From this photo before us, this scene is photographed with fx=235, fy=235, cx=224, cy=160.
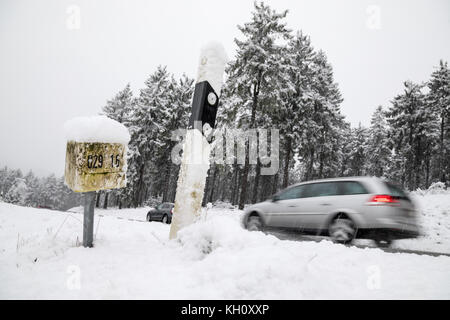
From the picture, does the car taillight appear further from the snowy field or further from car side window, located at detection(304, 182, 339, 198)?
the snowy field

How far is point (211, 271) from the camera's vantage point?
2438mm

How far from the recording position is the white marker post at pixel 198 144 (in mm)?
4207

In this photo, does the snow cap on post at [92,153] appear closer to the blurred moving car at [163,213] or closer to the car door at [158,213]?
the blurred moving car at [163,213]

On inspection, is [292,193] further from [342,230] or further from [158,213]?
[158,213]

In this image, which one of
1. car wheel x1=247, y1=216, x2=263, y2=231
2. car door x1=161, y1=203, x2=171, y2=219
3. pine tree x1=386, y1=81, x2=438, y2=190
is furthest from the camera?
pine tree x1=386, y1=81, x2=438, y2=190

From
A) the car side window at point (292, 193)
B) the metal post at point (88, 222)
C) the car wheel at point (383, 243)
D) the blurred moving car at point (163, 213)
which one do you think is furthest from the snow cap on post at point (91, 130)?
the blurred moving car at point (163, 213)

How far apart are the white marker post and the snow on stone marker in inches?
42.9

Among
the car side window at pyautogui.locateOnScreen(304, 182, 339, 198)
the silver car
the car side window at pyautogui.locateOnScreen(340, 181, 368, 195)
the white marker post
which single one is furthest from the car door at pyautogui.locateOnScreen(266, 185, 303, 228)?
the white marker post

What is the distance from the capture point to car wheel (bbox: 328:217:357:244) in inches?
201

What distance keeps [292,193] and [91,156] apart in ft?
17.3

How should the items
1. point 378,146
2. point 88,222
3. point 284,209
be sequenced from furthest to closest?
1. point 378,146
2. point 284,209
3. point 88,222

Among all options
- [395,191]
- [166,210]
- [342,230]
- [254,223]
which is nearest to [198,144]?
[342,230]

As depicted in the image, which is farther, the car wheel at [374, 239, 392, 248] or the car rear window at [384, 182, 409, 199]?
the car wheel at [374, 239, 392, 248]

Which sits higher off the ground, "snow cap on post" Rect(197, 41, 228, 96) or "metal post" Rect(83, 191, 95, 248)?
"snow cap on post" Rect(197, 41, 228, 96)
